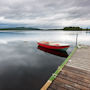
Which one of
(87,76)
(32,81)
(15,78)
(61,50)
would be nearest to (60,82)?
(87,76)

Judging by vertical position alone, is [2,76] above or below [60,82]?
below

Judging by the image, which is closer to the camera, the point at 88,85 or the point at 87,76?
the point at 88,85

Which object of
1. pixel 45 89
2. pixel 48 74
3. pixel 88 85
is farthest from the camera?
pixel 48 74

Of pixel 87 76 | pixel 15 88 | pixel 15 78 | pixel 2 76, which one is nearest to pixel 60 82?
pixel 87 76

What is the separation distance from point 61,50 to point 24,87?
11315 millimetres

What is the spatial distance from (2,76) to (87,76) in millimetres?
8413

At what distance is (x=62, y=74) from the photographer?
5.12m

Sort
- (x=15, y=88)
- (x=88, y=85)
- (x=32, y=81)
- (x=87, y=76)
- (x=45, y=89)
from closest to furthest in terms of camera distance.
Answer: (x=45, y=89) < (x=88, y=85) < (x=87, y=76) < (x=15, y=88) < (x=32, y=81)

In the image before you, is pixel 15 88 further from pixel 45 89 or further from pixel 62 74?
pixel 62 74

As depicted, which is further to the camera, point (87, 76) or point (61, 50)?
point (61, 50)

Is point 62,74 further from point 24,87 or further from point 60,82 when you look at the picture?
point 24,87

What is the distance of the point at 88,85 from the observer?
4055 millimetres

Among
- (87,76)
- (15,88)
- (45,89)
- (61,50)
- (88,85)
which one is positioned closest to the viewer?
(45,89)

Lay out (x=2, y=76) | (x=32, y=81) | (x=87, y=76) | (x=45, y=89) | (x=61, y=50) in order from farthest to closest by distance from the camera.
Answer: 1. (x=61, y=50)
2. (x=2, y=76)
3. (x=32, y=81)
4. (x=87, y=76)
5. (x=45, y=89)
